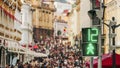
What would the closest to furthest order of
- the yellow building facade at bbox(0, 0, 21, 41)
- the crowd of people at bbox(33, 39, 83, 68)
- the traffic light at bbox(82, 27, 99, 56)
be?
the traffic light at bbox(82, 27, 99, 56) < the yellow building facade at bbox(0, 0, 21, 41) < the crowd of people at bbox(33, 39, 83, 68)

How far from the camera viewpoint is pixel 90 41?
13.9 metres

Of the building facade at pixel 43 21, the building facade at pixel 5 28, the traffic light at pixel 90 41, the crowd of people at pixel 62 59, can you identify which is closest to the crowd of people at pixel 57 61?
the crowd of people at pixel 62 59

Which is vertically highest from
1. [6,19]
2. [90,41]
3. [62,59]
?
[6,19]

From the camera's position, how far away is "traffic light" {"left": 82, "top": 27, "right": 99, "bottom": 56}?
45.7 ft

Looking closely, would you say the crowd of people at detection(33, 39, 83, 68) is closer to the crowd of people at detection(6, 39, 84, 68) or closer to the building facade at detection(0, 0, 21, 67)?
the crowd of people at detection(6, 39, 84, 68)

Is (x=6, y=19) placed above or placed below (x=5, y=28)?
above

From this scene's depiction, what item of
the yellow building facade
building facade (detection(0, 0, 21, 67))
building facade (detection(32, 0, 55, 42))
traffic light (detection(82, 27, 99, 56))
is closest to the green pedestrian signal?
traffic light (detection(82, 27, 99, 56))

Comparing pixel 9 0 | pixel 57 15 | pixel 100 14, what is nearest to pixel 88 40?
pixel 100 14

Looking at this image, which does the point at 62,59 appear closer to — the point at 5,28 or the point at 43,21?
the point at 5,28

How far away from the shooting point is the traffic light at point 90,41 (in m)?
13.9

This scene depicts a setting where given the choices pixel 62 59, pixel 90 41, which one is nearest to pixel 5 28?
pixel 62 59

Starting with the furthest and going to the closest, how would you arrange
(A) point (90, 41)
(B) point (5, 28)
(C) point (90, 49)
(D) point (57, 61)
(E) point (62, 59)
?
1. (E) point (62, 59)
2. (D) point (57, 61)
3. (B) point (5, 28)
4. (C) point (90, 49)
5. (A) point (90, 41)

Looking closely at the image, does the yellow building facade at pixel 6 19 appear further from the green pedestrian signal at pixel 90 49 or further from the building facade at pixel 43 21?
the building facade at pixel 43 21

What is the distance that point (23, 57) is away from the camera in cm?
5525
